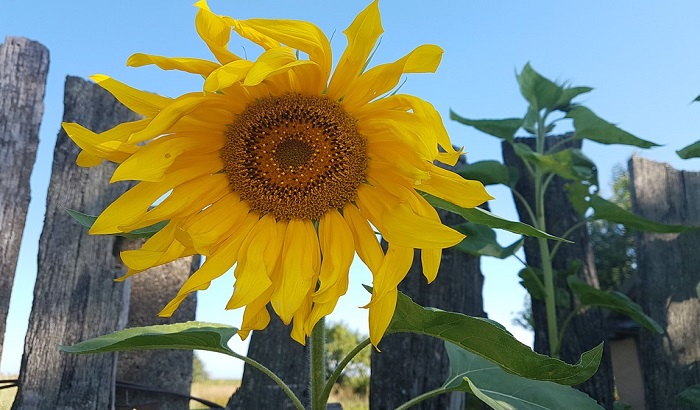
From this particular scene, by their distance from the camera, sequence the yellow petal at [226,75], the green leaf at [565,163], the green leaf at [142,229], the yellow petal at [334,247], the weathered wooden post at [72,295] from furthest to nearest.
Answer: the green leaf at [565,163] → the weathered wooden post at [72,295] → the green leaf at [142,229] → the yellow petal at [334,247] → the yellow petal at [226,75]

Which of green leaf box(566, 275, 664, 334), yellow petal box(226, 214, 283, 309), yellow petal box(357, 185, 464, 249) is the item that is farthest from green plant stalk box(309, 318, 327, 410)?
green leaf box(566, 275, 664, 334)

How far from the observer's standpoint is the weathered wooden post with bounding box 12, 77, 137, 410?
2.84 m

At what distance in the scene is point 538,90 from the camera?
3518 millimetres

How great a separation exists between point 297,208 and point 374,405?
5.35 ft

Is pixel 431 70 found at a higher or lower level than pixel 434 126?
higher

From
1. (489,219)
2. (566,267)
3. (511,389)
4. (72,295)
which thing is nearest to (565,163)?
(566,267)

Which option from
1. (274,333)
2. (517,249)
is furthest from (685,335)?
(274,333)

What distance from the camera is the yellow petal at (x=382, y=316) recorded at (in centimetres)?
146

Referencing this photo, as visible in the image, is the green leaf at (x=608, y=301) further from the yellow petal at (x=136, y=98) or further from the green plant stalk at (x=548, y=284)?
the yellow petal at (x=136, y=98)

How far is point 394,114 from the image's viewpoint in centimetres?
148

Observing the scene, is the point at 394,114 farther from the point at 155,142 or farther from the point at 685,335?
the point at 685,335

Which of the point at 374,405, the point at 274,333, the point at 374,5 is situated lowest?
the point at 374,405

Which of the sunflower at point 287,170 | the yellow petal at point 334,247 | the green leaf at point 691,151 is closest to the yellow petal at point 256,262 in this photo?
the sunflower at point 287,170

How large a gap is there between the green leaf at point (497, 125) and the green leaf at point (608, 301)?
794 millimetres
